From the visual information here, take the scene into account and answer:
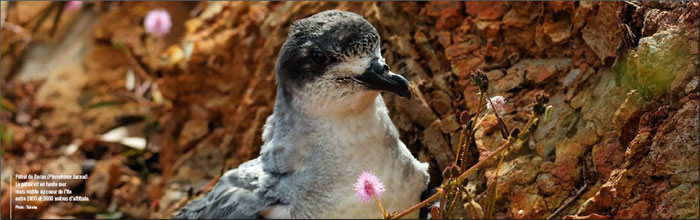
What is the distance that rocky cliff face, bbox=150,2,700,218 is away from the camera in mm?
3836

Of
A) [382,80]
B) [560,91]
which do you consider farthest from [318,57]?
[560,91]

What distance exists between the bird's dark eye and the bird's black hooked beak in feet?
0.66

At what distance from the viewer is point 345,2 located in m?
5.91

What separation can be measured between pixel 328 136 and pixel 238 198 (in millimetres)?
713

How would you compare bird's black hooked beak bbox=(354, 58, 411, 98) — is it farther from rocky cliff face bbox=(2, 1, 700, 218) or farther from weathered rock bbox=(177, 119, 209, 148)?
weathered rock bbox=(177, 119, 209, 148)

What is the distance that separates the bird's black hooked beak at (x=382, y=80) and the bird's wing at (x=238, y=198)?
102 centimetres

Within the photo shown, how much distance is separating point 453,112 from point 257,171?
47.3 inches

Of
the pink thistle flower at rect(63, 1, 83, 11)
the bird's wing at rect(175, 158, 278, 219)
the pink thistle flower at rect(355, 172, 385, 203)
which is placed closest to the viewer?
the pink thistle flower at rect(355, 172, 385, 203)

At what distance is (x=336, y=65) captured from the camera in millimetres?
4316

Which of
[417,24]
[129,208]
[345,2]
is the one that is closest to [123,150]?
[129,208]

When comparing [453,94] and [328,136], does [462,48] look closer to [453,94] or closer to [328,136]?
[453,94]

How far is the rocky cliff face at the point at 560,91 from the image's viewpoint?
3.84 metres

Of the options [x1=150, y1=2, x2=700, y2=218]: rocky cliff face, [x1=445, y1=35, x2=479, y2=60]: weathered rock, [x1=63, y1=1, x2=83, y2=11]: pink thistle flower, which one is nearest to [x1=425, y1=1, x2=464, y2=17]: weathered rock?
[x1=150, y1=2, x2=700, y2=218]: rocky cliff face

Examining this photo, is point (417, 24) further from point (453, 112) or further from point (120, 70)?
point (120, 70)
